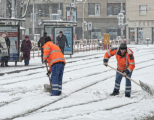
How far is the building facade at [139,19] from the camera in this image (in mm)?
73188

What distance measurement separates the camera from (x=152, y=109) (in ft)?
32.6

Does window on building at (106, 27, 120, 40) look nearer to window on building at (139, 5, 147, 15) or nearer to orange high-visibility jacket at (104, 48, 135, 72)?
window on building at (139, 5, 147, 15)

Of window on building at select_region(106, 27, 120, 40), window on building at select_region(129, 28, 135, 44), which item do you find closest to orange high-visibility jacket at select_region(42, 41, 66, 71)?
window on building at select_region(129, 28, 135, 44)

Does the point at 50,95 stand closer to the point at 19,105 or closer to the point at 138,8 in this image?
the point at 19,105

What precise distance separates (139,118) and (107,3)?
240 ft

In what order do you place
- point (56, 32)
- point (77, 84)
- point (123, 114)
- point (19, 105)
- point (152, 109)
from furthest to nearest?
point (56, 32), point (77, 84), point (19, 105), point (152, 109), point (123, 114)

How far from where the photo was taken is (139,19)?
7462 centimetres

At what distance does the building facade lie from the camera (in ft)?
240

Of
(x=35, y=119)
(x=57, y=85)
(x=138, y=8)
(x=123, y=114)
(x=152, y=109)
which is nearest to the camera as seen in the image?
(x=35, y=119)

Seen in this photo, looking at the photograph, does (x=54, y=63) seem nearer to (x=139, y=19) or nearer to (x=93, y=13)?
(x=139, y=19)

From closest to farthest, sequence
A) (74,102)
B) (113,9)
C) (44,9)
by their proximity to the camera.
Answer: (74,102) → (113,9) → (44,9)

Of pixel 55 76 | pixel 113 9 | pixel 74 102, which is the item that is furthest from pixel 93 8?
pixel 74 102

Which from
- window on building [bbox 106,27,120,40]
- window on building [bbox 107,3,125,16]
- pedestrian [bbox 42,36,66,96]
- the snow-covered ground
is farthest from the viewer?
window on building [bbox 107,3,125,16]

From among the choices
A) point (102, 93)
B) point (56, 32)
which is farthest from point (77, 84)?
point (56, 32)
